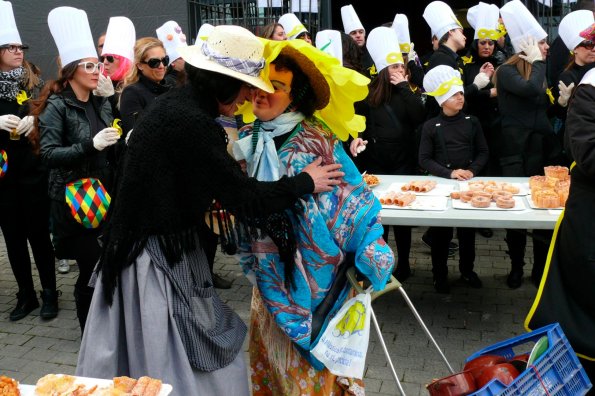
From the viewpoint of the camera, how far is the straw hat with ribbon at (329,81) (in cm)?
263

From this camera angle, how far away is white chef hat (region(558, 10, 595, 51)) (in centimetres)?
557

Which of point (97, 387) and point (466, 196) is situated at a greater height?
point (97, 387)

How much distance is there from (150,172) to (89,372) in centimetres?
84

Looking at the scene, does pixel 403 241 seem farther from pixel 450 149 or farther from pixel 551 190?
pixel 551 190

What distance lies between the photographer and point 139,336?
2.43 m

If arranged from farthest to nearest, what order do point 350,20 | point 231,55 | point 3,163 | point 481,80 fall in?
point 350,20 < point 481,80 < point 3,163 < point 231,55

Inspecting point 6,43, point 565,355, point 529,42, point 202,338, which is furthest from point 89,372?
point 529,42

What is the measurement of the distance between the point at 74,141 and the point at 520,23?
4.09 metres

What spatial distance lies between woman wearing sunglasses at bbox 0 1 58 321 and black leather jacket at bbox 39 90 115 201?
29.5 inches

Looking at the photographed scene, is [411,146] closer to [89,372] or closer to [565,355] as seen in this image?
[565,355]

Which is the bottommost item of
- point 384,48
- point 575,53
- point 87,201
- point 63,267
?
point 63,267

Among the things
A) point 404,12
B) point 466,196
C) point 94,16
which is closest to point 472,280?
point 466,196

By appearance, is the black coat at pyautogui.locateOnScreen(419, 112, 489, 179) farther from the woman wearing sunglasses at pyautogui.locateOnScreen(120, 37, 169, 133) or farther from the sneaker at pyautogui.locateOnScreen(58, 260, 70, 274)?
the sneaker at pyautogui.locateOnScreen(58, 260, 70, 274)

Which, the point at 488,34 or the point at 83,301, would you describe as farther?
the point at 488,34
